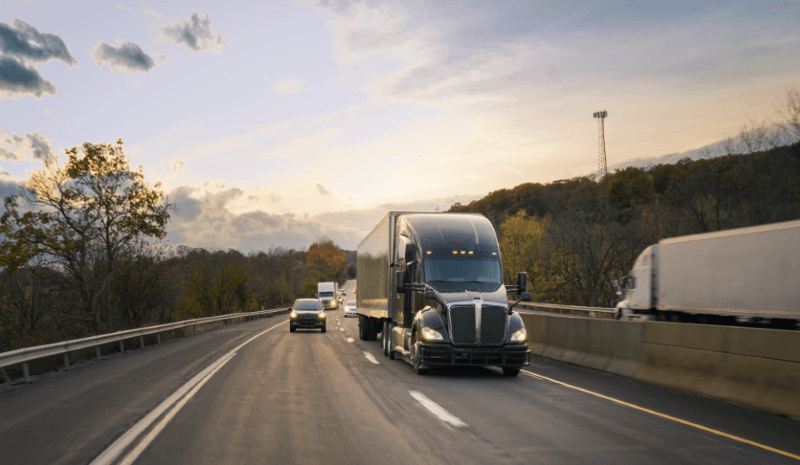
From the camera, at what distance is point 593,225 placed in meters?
55.2

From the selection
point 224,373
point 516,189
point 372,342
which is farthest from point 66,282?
point 516,189

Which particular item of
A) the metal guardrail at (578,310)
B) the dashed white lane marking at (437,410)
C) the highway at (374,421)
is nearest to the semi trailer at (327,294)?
the metal guardrail at (578,310)

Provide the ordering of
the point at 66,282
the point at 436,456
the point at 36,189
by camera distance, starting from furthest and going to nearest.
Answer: the point at 66,282, the point at 36,189, the point at 436,456

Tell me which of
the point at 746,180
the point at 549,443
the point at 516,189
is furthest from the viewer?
the point at 516,189

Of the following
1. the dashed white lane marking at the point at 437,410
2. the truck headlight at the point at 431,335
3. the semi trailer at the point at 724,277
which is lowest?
the dashed white lane marking at the point at 437,410

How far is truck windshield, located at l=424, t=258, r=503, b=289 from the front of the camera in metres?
13.7

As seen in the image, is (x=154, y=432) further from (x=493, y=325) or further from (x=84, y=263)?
(x=84, y=263)

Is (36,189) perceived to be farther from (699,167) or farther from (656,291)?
(699,167)

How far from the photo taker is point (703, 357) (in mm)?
10312

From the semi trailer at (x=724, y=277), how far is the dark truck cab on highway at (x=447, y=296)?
28.2 ft

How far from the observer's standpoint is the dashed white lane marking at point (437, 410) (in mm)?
7621

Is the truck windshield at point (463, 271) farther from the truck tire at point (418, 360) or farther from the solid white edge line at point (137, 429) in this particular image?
the solid white edge line at point (137, 429)

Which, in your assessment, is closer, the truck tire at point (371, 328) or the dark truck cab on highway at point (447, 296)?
the dark truck cab on highway at point (447, 296)

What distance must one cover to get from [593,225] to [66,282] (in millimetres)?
41250
